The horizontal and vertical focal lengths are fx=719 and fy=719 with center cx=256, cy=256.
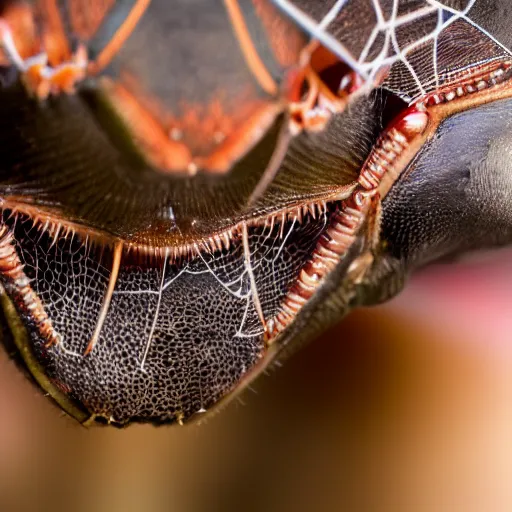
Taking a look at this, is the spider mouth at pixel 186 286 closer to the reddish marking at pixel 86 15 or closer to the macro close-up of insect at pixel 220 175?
the macro close-up of insect at pixel 220 175

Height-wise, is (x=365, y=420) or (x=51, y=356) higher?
(x=365, y=420)

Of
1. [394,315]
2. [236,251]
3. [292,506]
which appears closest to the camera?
[236,251]

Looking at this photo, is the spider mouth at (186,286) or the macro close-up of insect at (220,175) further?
the spider mouth at (186,286)

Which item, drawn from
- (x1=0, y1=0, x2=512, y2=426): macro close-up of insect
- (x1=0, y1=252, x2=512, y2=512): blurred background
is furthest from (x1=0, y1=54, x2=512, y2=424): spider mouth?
(x1=0, y1=252, x2=512, y2=512): blurred background

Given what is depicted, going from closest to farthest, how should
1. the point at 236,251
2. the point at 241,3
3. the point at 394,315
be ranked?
the point at 241,3, the point at 236,251, the point at 394,315

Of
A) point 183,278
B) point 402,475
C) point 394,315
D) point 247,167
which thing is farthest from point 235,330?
point 402,475

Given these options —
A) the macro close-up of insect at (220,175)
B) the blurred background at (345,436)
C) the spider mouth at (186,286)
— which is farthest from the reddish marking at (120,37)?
the blurred background at (345,436)

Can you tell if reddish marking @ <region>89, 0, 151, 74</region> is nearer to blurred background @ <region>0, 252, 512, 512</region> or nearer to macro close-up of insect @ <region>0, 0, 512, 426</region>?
macro close-up of insect @ <region>0, 0, 512, 426</region>

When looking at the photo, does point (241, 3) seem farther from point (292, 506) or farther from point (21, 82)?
point (292, 506)
